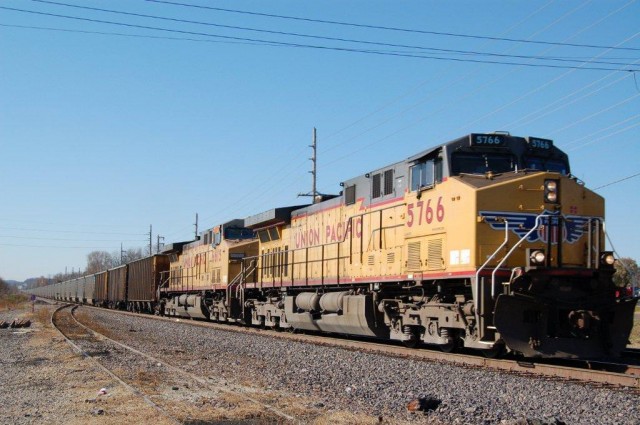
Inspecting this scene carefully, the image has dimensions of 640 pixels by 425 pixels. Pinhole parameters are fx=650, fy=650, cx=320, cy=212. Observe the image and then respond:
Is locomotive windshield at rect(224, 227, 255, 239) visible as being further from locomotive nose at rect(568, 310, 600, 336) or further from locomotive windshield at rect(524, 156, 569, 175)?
locomotive nose at rect(568, 310, 600, 336)

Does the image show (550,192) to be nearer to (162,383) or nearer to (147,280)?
(162,383)

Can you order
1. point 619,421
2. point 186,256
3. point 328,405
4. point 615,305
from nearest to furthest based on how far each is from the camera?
point 619,421 → point 328,405 → point 615,305 → point 186,256

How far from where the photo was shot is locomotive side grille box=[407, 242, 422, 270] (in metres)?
12.4

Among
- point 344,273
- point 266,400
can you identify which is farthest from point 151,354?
point 266,400

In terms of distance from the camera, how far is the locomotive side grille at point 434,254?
11712 millimetres

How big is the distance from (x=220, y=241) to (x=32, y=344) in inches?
427

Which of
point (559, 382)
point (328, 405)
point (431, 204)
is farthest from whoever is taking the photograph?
point (431, 204)

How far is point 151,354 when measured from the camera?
43.7ft

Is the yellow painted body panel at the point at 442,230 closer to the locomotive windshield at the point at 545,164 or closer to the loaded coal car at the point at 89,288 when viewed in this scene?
the locomotive windshield at the point at 545,164

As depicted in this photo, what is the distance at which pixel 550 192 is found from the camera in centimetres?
1087

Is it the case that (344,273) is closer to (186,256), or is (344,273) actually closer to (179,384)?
(179,384)

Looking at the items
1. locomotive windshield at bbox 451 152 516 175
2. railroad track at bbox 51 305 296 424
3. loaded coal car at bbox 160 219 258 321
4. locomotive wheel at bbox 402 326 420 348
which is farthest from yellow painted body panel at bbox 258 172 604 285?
loaded coal car at bbox 160 219 258 321

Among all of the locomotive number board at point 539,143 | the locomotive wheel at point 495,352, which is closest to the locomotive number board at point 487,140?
the locomotive number board at point 539,143

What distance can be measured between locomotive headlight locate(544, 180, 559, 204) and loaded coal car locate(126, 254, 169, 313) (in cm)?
2945
